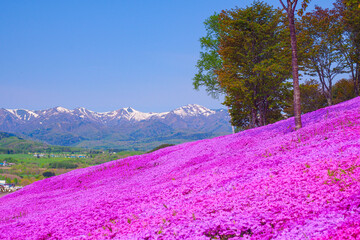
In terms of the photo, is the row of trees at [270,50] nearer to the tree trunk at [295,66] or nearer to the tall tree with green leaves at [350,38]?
the tall tree with green leaves at [350,38]

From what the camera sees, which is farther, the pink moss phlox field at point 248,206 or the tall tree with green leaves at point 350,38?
the tall tree with green leaves at point 350,38

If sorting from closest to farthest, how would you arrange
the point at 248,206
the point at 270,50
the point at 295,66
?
the point at 248,206 → the point at 295,66 → the point at 270,50

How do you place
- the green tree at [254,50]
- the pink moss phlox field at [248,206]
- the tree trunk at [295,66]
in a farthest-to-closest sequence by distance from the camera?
the green tree at [254,50] < the tree trunk at [295,66] < the pink moss phlox field at [248,206]

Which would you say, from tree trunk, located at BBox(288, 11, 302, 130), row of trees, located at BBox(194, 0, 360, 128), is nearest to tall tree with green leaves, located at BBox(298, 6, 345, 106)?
row of trees, located at BBox(194, 0, 360, 128)

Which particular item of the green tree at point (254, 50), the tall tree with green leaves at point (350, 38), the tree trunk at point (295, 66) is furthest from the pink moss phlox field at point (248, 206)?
the tall tree with green leaves at point (350, 38)

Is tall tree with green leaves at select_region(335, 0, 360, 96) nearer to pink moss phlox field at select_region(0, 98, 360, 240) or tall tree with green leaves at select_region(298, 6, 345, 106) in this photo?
tall tree with green leaves at select_region(298, 6, 345, 106)

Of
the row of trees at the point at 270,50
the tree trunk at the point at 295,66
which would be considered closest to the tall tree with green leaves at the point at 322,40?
the row of trees at the point at 270,50

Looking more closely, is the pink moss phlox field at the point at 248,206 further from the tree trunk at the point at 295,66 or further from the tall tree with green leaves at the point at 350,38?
the tall tree with green leaves at the point at 350,38

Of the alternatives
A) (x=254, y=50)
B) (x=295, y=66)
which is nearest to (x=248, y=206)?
(x=295, y=66)

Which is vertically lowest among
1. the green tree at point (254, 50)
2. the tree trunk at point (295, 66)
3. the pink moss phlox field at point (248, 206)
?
the pink moss phlox field at point (248, 206)

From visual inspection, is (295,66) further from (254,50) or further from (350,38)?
(350,38)

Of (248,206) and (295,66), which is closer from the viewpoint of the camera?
(248,206)

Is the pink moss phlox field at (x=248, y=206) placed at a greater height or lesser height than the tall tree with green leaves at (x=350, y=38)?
lesser

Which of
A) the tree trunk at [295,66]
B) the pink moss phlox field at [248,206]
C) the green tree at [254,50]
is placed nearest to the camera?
the pink moss phlox field at [248,206]
